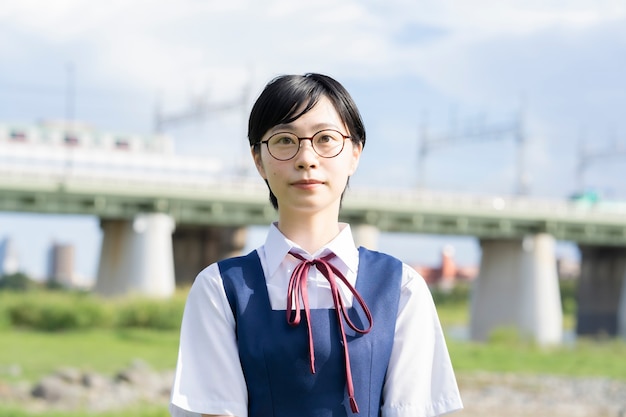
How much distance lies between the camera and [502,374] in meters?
24.1

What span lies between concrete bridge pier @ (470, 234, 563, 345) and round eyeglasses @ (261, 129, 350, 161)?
37.1 meters

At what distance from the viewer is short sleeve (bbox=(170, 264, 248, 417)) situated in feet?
8.61

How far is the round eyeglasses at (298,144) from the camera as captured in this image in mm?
2752

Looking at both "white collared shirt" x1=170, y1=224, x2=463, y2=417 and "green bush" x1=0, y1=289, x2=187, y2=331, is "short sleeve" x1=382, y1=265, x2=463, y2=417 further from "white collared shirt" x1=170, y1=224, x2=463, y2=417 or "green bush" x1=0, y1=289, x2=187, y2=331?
"green bush" x1=0, y1=289, x2=187, y2=331

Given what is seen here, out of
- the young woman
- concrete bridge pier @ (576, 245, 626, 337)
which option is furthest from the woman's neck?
concrete bridge pier @ (576, 245, 626, 337)

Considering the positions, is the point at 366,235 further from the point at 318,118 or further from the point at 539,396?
the point at 318,118

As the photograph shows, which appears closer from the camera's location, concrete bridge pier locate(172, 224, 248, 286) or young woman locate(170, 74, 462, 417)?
young woman locate(170, 74, 462, 417)

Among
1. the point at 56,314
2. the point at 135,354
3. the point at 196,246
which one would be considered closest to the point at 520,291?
the point at 196,246

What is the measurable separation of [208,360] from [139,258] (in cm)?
3240

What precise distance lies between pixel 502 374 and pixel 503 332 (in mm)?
13311

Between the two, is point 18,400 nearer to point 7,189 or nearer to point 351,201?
point 7,189

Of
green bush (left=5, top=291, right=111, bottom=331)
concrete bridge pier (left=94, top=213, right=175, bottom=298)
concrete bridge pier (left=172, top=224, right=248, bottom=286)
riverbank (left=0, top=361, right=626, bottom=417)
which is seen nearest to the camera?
riverbank (left=0, top=361, right=626, bottom=417)

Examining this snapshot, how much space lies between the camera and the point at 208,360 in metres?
2.65

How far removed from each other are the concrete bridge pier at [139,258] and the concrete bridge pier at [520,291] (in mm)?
13053
